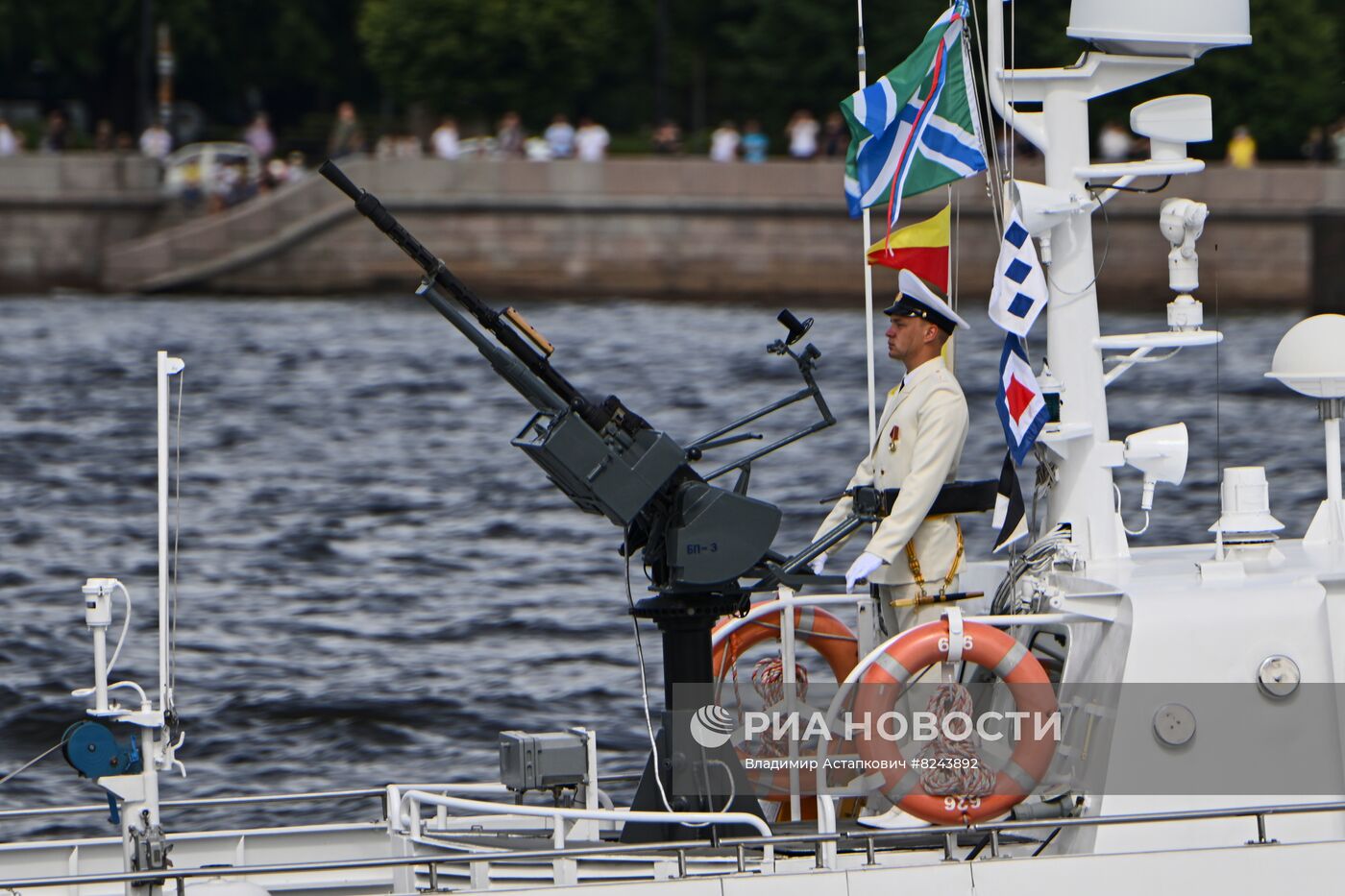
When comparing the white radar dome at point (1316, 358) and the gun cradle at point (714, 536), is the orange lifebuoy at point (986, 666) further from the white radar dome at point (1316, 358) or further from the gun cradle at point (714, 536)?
the white radar dome at point (1316, 358)

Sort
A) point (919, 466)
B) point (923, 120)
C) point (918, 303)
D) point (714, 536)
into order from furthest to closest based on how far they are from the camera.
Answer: point (923, 120) < point (918, 303) < point (919, 466) < point (714, 536)

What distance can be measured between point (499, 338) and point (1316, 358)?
3.14 m

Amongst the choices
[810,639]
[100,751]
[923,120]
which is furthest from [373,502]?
[100,751]

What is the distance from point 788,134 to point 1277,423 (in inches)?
823

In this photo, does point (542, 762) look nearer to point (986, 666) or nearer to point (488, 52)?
point (986, 666)

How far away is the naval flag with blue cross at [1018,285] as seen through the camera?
8516 mm

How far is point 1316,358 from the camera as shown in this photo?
874cm

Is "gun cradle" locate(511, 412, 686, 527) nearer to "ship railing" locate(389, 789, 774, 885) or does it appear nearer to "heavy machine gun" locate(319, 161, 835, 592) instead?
"heavy machine gun" locate(319, 161, 835, 592)

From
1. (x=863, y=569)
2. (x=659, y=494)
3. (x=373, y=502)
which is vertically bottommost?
(x=373, y=502)

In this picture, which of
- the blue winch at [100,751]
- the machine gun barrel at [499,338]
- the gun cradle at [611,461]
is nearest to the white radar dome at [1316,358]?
the gun cradle at [611,461]

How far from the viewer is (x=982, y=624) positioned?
26.9ft

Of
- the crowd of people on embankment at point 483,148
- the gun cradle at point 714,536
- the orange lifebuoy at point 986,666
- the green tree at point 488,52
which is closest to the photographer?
the orange lifebuoy at point 986,666

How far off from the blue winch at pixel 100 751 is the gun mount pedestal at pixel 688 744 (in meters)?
1.86

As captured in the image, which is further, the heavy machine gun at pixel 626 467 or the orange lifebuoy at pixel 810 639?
the orange lifebuoy at pixel 810 639
